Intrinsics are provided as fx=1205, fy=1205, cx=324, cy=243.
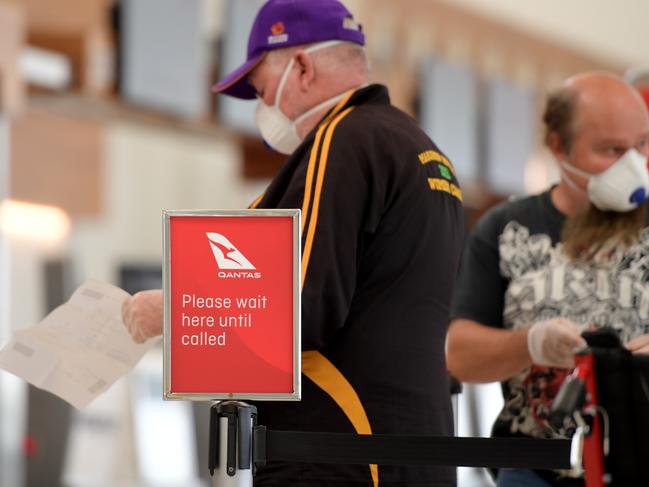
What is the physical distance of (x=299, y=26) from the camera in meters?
2.24

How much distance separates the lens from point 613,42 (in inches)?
416

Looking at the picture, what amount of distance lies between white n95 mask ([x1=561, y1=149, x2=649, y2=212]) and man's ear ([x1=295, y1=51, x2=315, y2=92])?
751mm

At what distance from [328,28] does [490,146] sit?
20.3 ft

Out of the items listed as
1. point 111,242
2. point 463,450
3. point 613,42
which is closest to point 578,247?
point 463,450

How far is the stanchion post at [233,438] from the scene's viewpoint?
5.95ft

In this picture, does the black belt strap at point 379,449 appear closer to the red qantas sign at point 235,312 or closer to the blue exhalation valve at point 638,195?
the red qantas sign at point 235,312

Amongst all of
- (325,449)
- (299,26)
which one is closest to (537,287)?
(299,26)

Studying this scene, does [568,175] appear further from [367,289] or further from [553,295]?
[367,289]

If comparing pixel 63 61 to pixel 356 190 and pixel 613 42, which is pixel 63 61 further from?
pixel 613 42

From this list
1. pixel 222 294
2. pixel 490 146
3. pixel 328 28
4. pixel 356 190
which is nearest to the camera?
pixel 222 294

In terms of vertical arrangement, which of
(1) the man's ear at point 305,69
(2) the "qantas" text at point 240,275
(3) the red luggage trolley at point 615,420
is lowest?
(3) the red luggage trolley at point 615,420

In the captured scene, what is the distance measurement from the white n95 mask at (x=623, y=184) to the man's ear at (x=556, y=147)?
11 cm

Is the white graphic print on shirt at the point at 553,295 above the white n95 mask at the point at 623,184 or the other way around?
the other way around

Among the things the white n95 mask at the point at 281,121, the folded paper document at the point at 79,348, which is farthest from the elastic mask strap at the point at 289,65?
the folded paper document at the point at 79,348
